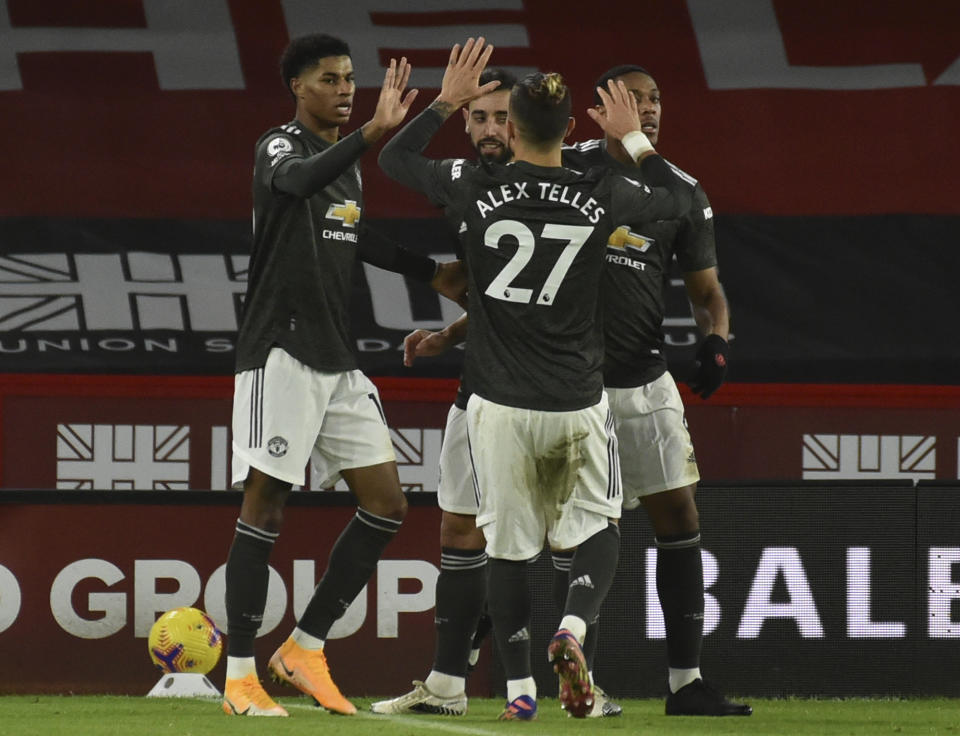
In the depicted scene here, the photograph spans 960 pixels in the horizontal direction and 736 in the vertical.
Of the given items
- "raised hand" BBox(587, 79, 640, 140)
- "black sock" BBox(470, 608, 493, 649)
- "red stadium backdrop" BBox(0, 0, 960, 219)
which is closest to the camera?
"raised hand" BBox(587, 79, 640, 140)

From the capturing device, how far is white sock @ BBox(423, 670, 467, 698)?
5.35 m

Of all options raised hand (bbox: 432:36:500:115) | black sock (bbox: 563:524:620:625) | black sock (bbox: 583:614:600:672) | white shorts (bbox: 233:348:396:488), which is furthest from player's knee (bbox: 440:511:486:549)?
raised hand (bbox: 432:36:500:115)

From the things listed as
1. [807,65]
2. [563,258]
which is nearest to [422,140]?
[563,258]

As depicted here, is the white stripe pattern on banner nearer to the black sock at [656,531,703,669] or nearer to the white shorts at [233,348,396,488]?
the black sock at [656,531,703,669]

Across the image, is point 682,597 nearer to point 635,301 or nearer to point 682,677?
point 682,677

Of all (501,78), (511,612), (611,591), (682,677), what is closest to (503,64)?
(501,78)

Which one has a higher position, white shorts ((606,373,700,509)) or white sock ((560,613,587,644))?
white shorts ((606,373,700,509))

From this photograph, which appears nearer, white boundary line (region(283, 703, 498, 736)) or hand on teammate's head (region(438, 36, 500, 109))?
white boundary line (region(283, 703, 498, 736))

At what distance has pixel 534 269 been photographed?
15.3 ft

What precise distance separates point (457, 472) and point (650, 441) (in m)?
0.59

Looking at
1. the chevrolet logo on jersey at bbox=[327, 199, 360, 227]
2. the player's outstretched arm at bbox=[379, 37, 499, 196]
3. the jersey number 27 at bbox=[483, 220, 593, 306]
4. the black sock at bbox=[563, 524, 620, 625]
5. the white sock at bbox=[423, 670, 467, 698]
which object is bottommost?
the white sock at bbox=[423, 670, 467, 698]

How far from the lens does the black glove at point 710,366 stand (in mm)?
5434

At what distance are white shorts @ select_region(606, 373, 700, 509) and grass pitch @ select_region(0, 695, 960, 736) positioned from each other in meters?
0.71

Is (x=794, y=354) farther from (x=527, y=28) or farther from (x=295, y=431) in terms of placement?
(x=295, y=431)
